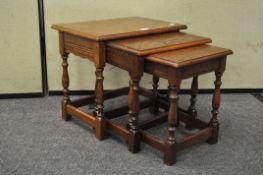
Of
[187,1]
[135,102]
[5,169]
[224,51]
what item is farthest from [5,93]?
[224,51]

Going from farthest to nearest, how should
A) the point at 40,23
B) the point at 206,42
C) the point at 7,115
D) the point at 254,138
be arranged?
the point at 40,23, the point at 7,115, the point at 254,138, the point at 206,42

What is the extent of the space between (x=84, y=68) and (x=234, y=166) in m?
1.49

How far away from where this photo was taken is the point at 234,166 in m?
2.04

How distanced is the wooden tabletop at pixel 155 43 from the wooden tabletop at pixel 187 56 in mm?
37

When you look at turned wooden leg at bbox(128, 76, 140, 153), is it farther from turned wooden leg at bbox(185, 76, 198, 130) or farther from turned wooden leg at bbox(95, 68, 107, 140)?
turned wooden leg at bbox(185, 76, 198, 130)

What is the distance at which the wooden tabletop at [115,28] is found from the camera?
2120mm

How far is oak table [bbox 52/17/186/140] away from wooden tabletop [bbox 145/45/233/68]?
30 cm

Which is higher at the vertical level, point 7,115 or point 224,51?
point 224,51

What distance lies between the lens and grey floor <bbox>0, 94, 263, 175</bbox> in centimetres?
200

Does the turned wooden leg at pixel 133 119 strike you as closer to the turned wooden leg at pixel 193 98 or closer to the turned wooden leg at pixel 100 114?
the turned wooden leg at pixel 100 114

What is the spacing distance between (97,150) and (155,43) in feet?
2.34

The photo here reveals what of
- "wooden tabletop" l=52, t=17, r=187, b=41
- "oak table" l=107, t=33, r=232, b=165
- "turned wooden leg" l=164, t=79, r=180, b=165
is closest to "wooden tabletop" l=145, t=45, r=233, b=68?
"oak table" l=107, t=33, r=232, b=165

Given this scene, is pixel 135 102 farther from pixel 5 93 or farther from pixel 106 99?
pixel 5 93

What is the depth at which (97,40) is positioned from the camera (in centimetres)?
207
